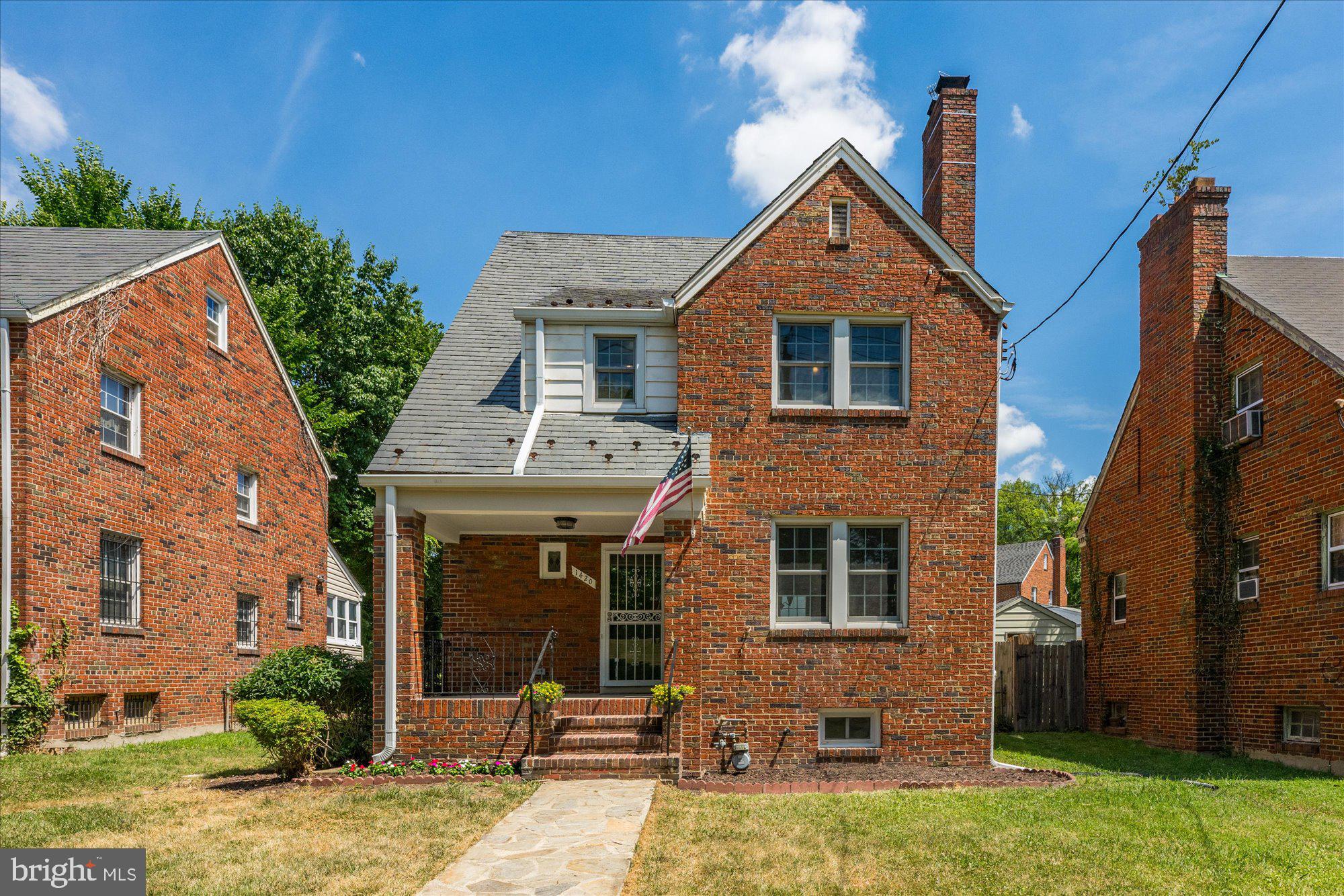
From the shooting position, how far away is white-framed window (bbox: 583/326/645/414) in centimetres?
1264

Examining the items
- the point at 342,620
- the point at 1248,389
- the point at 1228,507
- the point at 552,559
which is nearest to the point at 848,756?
the point at 552,559

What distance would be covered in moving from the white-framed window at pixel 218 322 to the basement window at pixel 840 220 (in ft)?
38.7

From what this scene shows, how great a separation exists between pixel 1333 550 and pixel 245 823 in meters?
12.9

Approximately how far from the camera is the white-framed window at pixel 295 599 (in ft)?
67.9

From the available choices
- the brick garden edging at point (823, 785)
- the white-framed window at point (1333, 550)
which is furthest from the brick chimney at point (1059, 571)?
the brick garden edging at point (823, 785)

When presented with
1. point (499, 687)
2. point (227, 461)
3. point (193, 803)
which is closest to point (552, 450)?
point (499, 687)

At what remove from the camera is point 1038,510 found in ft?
204

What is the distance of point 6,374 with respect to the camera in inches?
472

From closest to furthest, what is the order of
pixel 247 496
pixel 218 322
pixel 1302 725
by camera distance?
1. pixel 1302 725
2. pixel 218 322
3. pixel 247 496

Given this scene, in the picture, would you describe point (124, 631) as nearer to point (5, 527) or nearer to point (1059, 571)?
point (5, 527)

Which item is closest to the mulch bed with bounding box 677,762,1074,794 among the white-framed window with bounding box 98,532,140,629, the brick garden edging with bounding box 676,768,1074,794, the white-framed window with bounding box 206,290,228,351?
the brick garden edging with bounding box 676,768,1074,794

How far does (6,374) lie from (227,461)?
5.75 m

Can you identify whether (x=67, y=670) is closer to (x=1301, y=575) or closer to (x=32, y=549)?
(x=32, y=549)

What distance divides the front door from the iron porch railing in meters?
0.98
